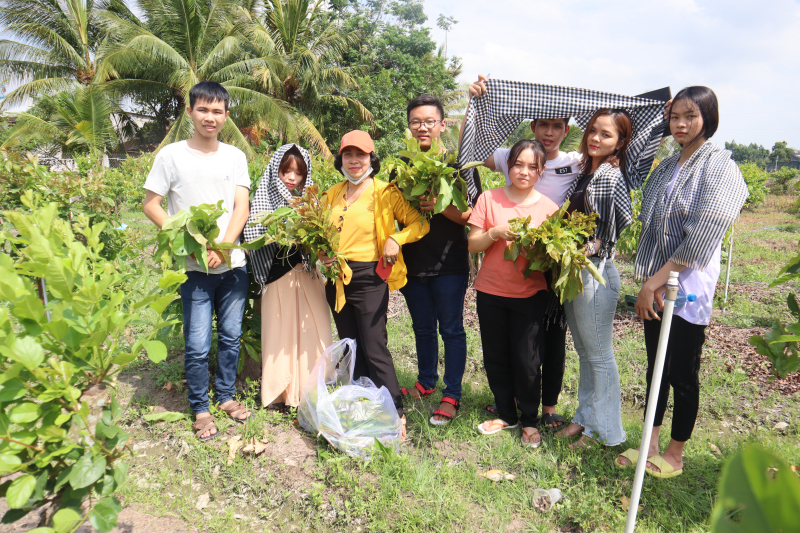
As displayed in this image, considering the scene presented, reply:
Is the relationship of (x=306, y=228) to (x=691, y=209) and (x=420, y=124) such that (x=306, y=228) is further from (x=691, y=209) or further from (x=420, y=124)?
(x=691, y=209)

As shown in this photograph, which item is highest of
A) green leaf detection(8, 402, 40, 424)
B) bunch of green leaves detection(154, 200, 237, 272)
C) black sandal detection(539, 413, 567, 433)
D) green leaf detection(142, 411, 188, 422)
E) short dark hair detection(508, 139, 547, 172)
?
short dark hair detection(508, 139, 547, 172)

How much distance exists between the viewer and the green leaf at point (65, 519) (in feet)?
4.19

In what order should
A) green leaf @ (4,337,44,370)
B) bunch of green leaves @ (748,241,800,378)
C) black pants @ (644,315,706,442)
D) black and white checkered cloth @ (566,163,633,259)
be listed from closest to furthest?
green leaf @ (4,337,44,370)
bunch of green leaves @ (748,241,800,378)
black pants @ (644,315,706,442)
black and white checkered cloth @ (566,163,633,259)

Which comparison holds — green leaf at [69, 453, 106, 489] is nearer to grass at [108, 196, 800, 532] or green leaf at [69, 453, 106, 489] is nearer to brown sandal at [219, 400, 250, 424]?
grass at [108, 196, 800, 532]

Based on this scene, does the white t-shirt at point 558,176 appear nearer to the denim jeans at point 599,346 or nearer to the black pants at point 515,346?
the denim jeans at point 599,346

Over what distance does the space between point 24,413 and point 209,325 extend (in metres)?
1.73

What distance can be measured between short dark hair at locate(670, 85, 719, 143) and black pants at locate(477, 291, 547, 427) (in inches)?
46.9

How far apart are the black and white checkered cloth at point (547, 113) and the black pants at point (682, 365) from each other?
0.82 meters

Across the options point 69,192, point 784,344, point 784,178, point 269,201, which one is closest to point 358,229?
A: point 269,201

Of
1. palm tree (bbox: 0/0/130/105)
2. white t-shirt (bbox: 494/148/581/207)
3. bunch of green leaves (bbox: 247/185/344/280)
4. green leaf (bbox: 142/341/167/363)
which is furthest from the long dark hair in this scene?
palm tree (bbox: 0/0/130/105)

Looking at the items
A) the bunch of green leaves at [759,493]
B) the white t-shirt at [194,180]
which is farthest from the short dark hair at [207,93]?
the bunch of green leaves at [759,493]

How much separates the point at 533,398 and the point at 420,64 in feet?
81.8

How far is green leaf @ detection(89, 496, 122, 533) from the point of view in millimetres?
1325

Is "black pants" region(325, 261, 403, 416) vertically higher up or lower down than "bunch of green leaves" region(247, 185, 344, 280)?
lower down
